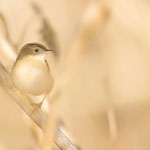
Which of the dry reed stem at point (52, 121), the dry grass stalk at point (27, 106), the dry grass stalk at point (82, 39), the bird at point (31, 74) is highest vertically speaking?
the dry grass stalk at point (82, 39)

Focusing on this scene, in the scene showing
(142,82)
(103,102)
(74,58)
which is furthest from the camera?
(103,102)

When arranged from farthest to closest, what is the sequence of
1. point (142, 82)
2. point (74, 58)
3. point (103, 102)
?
point (103, 102), point (142, 82), point (74, 58)

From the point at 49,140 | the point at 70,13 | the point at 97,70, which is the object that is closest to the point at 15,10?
the point at 70,13

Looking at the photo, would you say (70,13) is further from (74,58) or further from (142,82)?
(74,58)

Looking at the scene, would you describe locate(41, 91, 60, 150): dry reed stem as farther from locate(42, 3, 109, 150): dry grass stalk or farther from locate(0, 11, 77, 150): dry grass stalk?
locate(0, 11, 77, 150): dry grass stalk

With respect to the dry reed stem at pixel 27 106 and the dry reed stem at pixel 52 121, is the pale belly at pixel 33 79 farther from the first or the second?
the dry reed stem at pixel 52 121

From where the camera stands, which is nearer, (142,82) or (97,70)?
(142,82)

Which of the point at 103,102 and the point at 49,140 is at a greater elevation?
the point at 49,140

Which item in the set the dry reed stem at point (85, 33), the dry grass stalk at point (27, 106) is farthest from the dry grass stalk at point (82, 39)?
the dry grass stalk at point (27, 106)

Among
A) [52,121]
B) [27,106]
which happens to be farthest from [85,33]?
[27,106]
